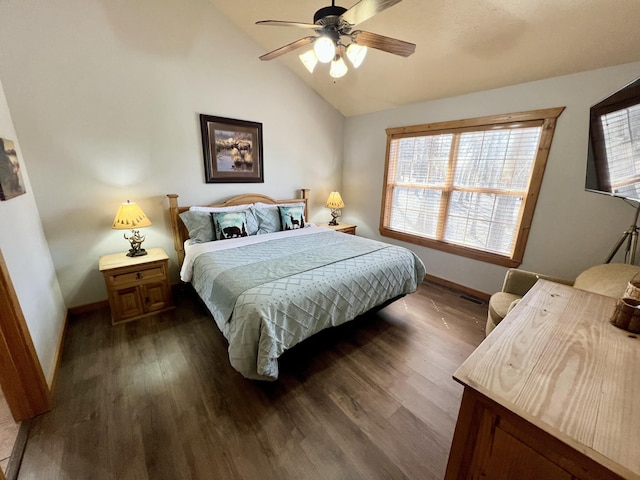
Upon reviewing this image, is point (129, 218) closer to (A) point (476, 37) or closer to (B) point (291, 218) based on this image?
(B) point (291, 218)

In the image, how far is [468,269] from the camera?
311 centimetres

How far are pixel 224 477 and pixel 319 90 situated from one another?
13.8 ft

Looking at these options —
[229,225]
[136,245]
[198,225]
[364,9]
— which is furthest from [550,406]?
[136,245]

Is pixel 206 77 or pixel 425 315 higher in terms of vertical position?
pixel 206 77

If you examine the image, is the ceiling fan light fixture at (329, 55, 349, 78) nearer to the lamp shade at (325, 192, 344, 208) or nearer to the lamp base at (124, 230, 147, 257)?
the lamp shade at (325, 192, 344, 208)

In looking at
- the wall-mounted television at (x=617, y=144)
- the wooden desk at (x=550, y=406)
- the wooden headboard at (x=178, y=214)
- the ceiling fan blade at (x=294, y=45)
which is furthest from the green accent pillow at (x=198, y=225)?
the wall-mounted television at (x=617, y=144)

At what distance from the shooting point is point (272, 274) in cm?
193

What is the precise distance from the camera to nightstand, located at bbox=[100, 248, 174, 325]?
2.33m

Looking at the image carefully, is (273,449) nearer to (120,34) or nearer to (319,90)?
(120,34)

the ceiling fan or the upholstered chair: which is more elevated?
the ceiling fan

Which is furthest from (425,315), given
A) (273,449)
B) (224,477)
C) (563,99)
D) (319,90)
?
(319,90)

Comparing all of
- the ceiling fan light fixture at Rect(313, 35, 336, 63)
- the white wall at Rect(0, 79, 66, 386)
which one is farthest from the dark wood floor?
the ceiling fan light fixture at Rect(313, 35, 336, 63)

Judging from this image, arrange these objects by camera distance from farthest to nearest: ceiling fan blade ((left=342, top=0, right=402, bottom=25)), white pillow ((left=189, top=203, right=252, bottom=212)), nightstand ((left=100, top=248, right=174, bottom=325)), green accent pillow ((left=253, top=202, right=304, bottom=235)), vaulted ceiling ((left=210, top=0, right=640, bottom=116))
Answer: green accent pillow ((left=253, top=202, right=304, bottom=235)) < white pillow ((left=189, top=203, right=252, bottom=212)) < nightstand ((left=100, top=248, right=174, bottom=325)) < vaulted ceiling ((left=210, top=0, right=640, bottom=116)) < ceiling fan blade ((left=342, top=0, right=402, bottom=25))

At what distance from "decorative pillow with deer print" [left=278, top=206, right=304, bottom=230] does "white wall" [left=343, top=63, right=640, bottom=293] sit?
6.37ft
